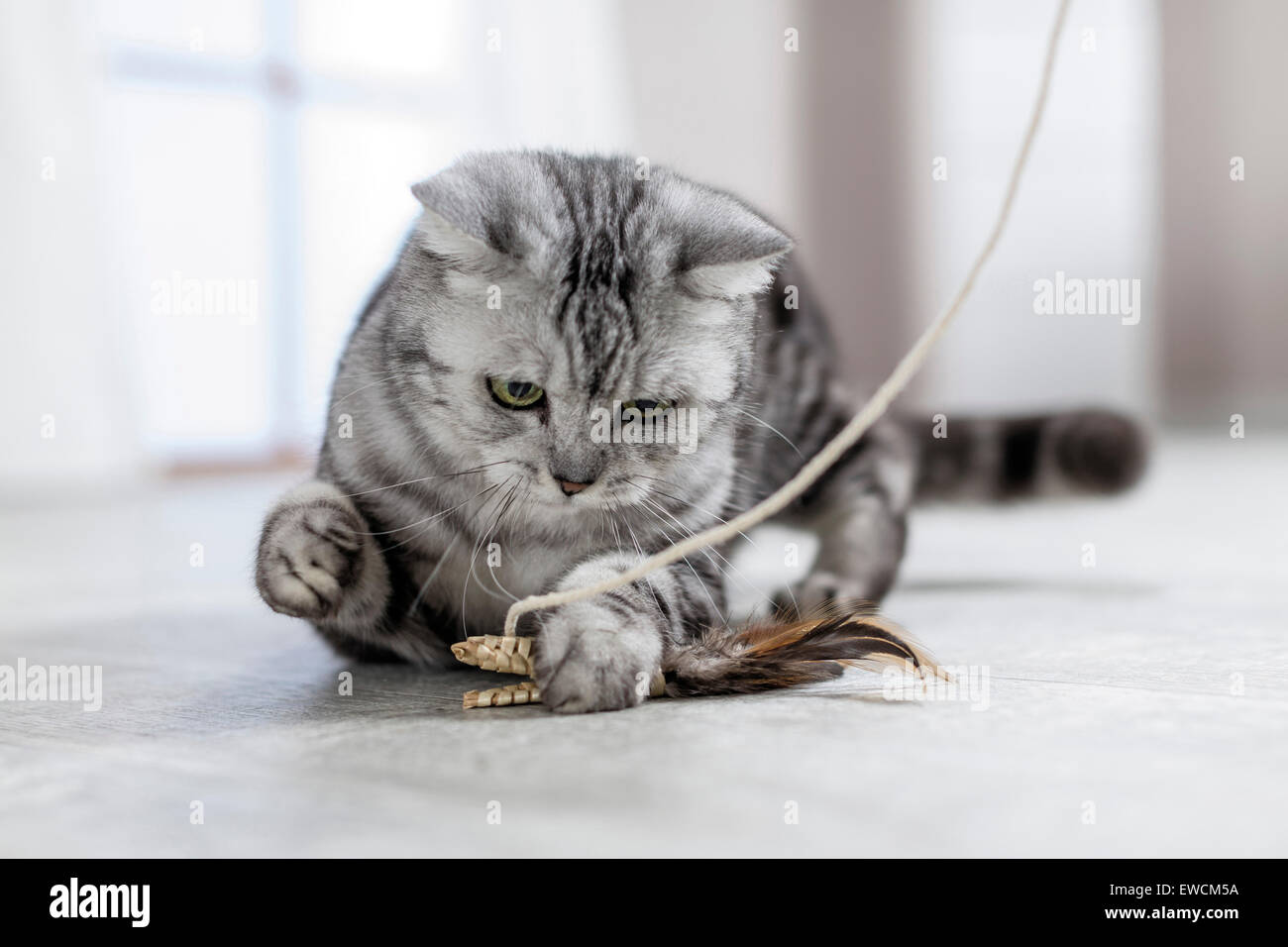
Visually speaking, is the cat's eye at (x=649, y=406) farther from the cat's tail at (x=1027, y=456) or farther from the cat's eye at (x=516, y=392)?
the cat's tail at (x=1027, y=456)

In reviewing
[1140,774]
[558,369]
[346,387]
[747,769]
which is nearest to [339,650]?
[346,387]

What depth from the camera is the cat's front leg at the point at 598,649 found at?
3.48ft

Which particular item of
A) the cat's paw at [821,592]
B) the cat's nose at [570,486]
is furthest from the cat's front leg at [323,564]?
the cat's paw at [821,592]

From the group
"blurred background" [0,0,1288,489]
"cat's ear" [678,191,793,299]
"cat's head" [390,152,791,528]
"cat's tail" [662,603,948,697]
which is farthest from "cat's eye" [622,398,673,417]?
"blurred background" [0,0,1288,489]

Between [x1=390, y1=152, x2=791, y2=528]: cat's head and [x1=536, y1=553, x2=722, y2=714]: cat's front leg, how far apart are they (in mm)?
113

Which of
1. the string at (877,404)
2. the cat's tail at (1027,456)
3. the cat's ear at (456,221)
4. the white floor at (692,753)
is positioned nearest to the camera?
the white floor at (692,753)

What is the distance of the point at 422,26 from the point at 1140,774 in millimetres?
5107

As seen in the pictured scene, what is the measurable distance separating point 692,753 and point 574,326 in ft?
1.46

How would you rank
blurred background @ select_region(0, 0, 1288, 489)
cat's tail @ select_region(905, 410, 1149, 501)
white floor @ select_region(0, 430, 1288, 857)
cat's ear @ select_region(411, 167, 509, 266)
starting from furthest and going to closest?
blurred background @ select_region(0, 0, 1288, 489) < cat's tail @ select_region(905, 410, 1149, 501) < cat's ear @ select_region(411, 167, 509, 266) < white floor @ select_region(0, 430, 1288, 857)

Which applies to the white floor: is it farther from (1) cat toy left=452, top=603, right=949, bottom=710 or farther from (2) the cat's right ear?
(2) the cat's right ear

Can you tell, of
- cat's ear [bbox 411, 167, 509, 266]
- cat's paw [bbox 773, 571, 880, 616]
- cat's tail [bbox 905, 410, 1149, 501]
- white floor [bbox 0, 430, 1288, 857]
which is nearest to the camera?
white floor [bbox 0, 430, 1288, 857]

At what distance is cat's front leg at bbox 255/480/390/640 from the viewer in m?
A: 1.17

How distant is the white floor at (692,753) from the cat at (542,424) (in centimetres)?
9

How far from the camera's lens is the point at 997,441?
1964 millimetres
